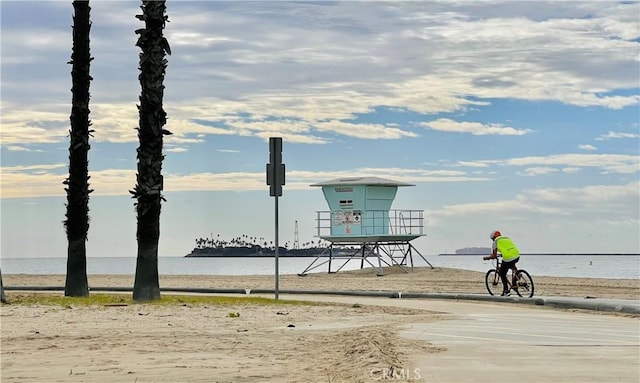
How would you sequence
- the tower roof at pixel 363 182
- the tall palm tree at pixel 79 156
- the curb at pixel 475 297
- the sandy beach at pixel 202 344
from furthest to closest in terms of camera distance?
the tower roof at pixel 363 182 < the tall palm tree at pixel 79 156 < the curb at pixel 475 297 < the sandy beach at pixel 202 344

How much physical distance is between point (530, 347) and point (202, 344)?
4.11 metres

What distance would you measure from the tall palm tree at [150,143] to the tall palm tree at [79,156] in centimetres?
244

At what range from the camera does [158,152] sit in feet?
66.8

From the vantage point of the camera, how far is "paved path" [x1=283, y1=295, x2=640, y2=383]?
362 inches

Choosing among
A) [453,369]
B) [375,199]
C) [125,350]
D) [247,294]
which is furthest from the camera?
[375,199]

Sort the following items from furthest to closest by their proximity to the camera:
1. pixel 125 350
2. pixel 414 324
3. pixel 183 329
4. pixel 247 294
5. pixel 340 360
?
pixel 247 294
pixel 414 324
pixel 183 329
pixel 125 350
pixel 340 360

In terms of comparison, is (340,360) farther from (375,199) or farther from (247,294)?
(375,199)

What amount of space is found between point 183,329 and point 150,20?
875cm

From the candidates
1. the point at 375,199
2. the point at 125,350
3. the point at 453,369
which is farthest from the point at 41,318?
the point at 375,199

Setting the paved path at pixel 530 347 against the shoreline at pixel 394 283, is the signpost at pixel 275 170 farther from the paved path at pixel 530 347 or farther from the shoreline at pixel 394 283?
the shoreline at pixel 394 283

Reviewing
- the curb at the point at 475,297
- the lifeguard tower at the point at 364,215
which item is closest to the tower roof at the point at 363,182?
→ the lifeguard tower at the point at 364,215

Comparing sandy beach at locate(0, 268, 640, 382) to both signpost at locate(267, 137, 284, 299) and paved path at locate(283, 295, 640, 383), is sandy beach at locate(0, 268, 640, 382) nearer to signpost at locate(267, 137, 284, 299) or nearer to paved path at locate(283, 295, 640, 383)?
paved path at locate(283, 295, 640, 383)

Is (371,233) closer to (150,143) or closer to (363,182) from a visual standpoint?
(363,182)

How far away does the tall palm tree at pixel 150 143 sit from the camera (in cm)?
2028
